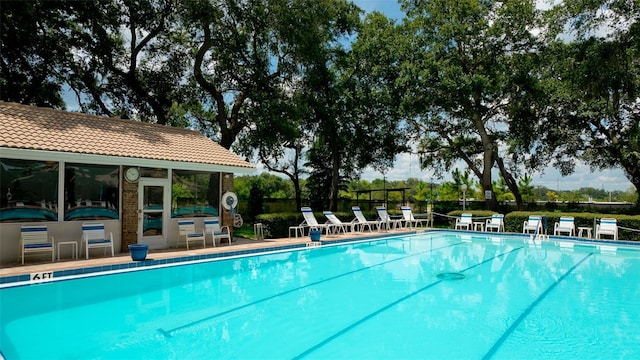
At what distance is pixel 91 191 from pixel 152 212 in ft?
5.76

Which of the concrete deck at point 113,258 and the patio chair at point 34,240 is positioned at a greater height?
the patio chair at point 34,240

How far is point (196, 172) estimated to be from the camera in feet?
40.8

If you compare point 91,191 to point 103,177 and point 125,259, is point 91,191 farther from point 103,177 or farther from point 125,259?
point 125,259

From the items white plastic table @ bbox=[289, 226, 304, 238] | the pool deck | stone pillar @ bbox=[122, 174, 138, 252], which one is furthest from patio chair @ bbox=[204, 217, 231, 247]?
white plastic table @ bbox=[289, 226, 304, 238]

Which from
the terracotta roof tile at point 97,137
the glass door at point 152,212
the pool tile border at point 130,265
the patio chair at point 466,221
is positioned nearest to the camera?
the pool tile border at point 130,265

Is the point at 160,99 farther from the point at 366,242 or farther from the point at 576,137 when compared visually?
the point at 576,137

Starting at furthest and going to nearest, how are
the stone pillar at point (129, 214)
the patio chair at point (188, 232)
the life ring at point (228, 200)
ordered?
the life ring at point (228, 200) → the patio chair at point (188, 232) → the stone pillar at point (129, 214)

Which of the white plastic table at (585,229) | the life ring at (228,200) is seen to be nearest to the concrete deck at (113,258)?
the life ring at (228,200)

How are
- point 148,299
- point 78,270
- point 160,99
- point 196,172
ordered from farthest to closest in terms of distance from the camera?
1. point 160,99
2. point 196,172
3. point 78,270
4. point 148,299

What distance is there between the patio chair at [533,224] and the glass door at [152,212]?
564 inches

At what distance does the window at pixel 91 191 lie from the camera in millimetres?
9711

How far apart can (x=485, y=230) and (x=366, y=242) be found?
7.04m

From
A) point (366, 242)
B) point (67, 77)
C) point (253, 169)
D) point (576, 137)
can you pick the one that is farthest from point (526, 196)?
point (67, 77)

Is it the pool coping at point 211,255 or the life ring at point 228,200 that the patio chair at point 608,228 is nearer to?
the pool coping at point 211,255
